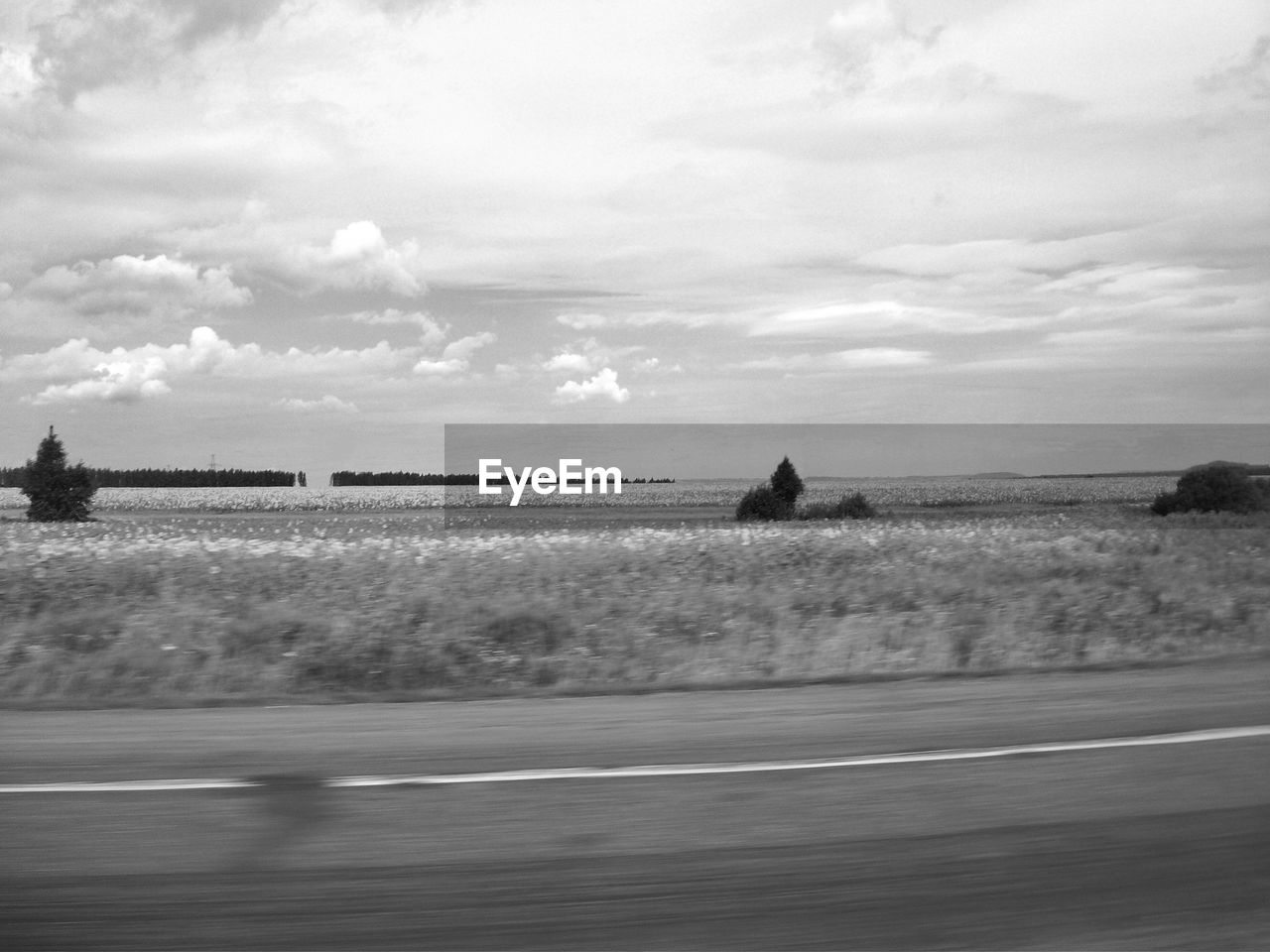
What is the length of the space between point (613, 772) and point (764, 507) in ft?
169

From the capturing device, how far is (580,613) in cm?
1579

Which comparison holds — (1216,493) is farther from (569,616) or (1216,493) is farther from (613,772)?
(613,772)

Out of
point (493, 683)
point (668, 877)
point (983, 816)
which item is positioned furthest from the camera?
point (493, 683)

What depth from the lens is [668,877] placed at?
4.54 metres

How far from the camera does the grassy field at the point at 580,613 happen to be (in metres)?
12.0

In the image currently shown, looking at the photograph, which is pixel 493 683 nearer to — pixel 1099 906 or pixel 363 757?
pixel 363 757

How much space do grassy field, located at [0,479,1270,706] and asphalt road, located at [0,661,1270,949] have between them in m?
2.80

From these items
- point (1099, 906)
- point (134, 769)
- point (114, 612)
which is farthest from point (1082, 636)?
point (114, 612)

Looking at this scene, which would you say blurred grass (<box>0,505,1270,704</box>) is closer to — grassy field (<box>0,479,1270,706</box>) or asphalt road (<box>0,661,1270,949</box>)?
grassy field (<box>0,479,1270,706</box>)

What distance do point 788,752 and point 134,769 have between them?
13.4 ft

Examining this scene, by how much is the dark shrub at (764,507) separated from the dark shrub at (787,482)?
13.8 inches

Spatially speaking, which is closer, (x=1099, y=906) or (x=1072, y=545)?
(x=1099, y=906)

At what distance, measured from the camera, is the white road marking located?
19.4 ft

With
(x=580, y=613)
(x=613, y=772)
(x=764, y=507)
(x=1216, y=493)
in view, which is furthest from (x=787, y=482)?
(x=613, y=772)
